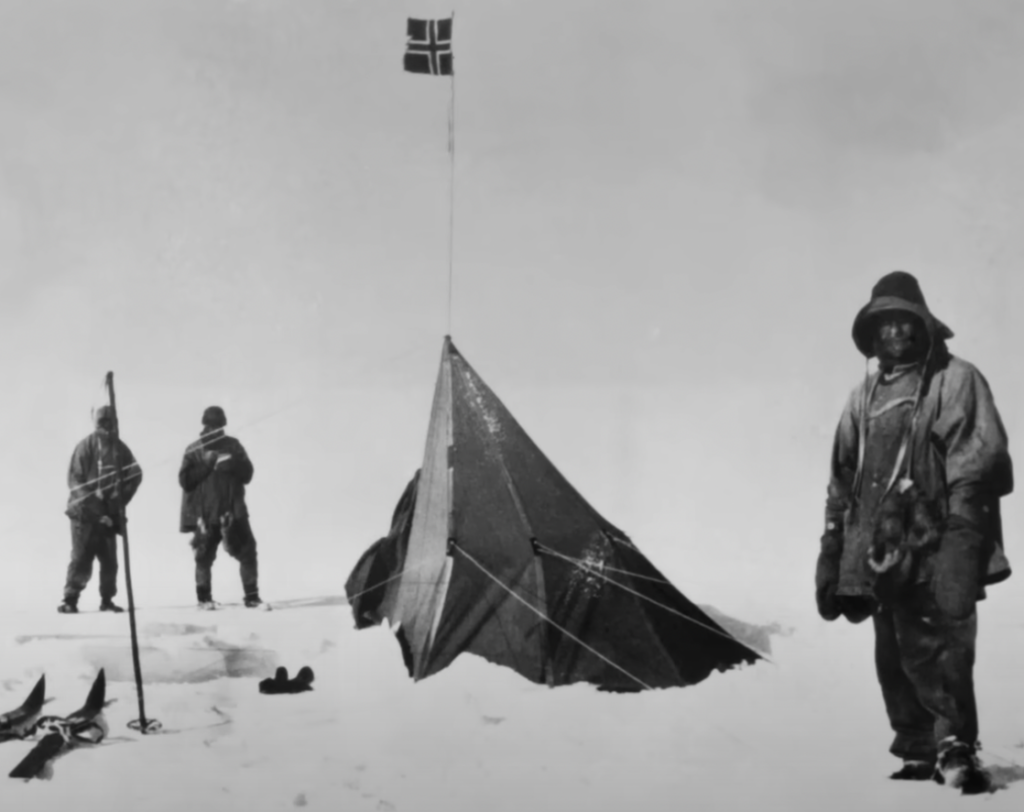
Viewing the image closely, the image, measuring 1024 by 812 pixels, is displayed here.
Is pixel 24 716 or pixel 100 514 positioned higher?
pixel 100 514

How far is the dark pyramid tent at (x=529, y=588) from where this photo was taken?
4961 millimetres

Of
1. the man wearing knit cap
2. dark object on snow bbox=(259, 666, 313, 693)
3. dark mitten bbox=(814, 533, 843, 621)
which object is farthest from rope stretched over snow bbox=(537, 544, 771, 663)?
dark object on snow bbox=(259, 666, 313, 693)

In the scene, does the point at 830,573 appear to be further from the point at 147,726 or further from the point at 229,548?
the point at 147,726

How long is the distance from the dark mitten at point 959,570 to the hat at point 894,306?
0.69m

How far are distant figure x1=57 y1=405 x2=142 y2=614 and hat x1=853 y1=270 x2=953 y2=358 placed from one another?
295cm

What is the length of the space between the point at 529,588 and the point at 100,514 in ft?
6.16

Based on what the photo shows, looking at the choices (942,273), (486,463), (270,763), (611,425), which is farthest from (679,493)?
(270,763)

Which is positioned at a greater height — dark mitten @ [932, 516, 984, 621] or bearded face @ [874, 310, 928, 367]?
bearded face @ [874, 310, 928, 367]

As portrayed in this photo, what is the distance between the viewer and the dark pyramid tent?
4.96 m

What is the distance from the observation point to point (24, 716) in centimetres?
517

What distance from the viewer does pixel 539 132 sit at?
556 centimetres

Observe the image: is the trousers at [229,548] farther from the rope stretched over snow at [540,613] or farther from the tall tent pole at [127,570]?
the rope stretched over snow at [540,613]

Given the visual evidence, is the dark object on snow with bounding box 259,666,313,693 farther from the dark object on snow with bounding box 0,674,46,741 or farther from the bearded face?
the bearded face

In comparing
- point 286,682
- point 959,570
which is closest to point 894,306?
point 959,570
